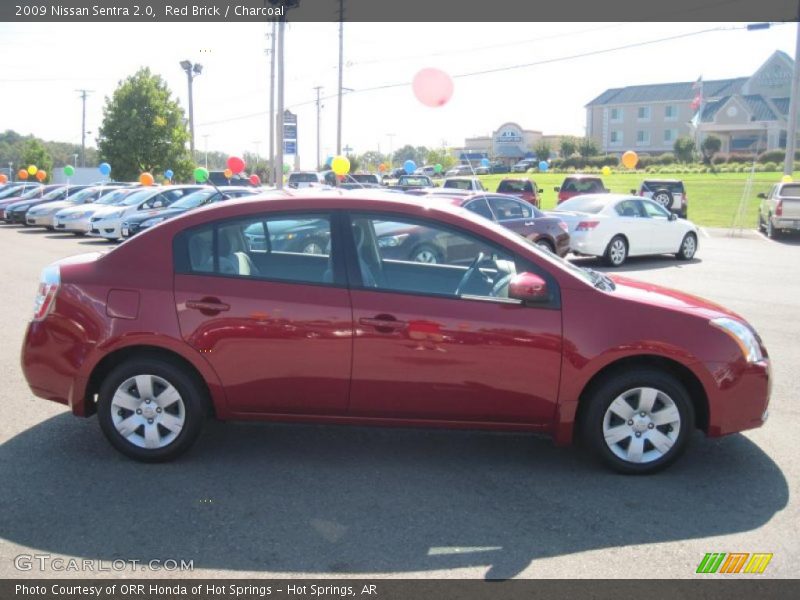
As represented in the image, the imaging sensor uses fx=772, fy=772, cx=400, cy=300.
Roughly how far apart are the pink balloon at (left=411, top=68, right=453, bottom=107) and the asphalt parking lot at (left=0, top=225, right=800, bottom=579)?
32.0 feet

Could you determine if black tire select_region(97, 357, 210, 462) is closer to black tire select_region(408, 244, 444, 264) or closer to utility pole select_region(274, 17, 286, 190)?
black tire select_region(408, 244, 444, 264)

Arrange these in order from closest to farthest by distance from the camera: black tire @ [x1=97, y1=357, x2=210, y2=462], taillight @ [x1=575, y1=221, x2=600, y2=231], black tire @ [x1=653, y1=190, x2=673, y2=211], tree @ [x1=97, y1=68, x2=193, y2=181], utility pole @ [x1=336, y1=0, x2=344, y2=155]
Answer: black tire @ [x1=97, y1=357, x2=210, y2=462] → taillight @ [x1=575, y1=221, x2=600, y2=231] → black tire @ [x1=653, y1=190, x2=673, y2=211] → utility pole @ [x1=336, y1=0, x2=344, y2=155] → tree @ [x1=97, y1=68, x2=193, y2=181]

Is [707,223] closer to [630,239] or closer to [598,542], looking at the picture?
[630,239]

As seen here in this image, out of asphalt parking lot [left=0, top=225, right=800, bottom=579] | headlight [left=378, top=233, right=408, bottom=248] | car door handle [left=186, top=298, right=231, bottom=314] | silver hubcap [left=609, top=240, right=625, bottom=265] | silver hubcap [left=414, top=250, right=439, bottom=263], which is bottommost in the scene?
asphalt parking lot [left=0, top=225, right=800, bottom=579]

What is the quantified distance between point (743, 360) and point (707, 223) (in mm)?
26329

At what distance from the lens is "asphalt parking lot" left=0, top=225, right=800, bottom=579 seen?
381 cm

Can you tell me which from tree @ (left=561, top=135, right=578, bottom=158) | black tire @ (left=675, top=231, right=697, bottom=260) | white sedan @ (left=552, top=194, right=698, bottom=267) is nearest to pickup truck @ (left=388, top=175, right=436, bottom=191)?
white sedan @ (left=552, top=194, right=698, bottom=267)

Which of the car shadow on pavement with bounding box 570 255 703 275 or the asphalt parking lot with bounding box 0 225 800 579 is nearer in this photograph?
the asphalt parking lot with bounding box 0 225 800 579

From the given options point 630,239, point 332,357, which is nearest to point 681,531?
point 332,357

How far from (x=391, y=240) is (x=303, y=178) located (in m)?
33.2

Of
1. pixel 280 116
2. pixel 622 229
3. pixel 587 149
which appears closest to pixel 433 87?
pixel 622 229

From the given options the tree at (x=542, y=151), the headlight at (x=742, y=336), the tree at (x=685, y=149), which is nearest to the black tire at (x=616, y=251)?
the headlight at (x=742, y=336)

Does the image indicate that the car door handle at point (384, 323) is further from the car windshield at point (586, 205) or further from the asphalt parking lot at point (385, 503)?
the car windshield at point (586, 205)

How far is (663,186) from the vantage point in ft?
96.3
